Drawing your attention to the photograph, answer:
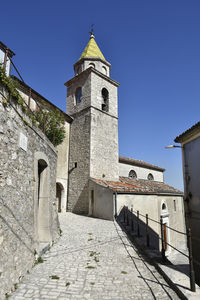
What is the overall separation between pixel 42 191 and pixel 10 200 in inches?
108

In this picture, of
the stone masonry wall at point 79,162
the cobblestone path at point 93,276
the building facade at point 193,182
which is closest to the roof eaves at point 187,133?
the building facade at point 193,182

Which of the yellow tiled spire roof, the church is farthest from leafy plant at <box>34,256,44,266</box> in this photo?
the yellow tiled spire roof

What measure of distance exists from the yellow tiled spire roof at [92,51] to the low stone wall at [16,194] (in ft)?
50.0

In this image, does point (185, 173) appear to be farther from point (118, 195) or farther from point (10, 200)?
point (10, 200)

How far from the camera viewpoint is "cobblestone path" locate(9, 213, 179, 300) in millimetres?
3303

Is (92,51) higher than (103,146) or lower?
higher

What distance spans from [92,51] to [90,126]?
8508 millimetres

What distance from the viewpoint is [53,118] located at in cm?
1216

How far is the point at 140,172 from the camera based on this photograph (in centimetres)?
Answer: 2153

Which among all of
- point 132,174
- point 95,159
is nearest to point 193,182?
point 95,159

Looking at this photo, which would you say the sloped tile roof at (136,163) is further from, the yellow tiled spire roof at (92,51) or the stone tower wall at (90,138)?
the yellow tiled spire roof at (92,51)

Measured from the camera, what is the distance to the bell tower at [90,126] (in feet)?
47.8

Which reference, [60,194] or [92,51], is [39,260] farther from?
[92,51]

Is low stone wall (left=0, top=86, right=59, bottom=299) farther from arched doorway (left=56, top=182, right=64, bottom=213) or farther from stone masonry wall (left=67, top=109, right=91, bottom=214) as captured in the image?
arched doorway (left=56, top=182, right=64, bottom=213)
